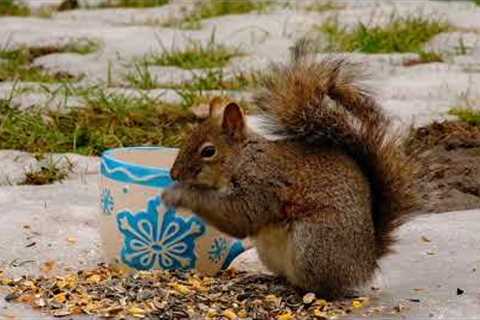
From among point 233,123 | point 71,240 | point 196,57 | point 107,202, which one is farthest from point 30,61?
point 233,123

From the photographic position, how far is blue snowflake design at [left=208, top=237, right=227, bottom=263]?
9.67ft

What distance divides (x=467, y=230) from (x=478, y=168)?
0.66 m

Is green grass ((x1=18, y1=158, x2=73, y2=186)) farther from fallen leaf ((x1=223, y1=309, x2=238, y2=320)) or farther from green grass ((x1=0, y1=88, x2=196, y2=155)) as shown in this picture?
fallen leaf ((x1=223, y1=309, x2=238, y2=320))

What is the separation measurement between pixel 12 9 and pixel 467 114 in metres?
3.91

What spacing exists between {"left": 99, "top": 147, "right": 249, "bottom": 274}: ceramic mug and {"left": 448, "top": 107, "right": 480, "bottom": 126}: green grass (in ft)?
5.67

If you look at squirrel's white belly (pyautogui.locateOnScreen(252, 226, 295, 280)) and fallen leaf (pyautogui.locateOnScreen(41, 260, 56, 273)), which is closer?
squirrel's white belly (pyautogui.locateOnScreen(252, 226, 295, 280))

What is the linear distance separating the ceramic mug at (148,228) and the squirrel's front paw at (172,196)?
0.07 m

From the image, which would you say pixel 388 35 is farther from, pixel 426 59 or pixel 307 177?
pixel 307 177

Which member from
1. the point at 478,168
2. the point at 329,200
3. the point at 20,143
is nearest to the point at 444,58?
the point at 478,168

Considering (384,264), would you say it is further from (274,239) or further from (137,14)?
(137,14)

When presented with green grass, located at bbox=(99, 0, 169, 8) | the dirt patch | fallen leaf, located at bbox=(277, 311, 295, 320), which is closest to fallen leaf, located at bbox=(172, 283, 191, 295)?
fallen leaf, located at bbox=(277, 311, 295, 320)

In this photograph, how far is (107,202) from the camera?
116 inches

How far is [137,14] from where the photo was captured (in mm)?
7449

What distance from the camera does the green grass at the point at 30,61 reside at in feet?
17.2
